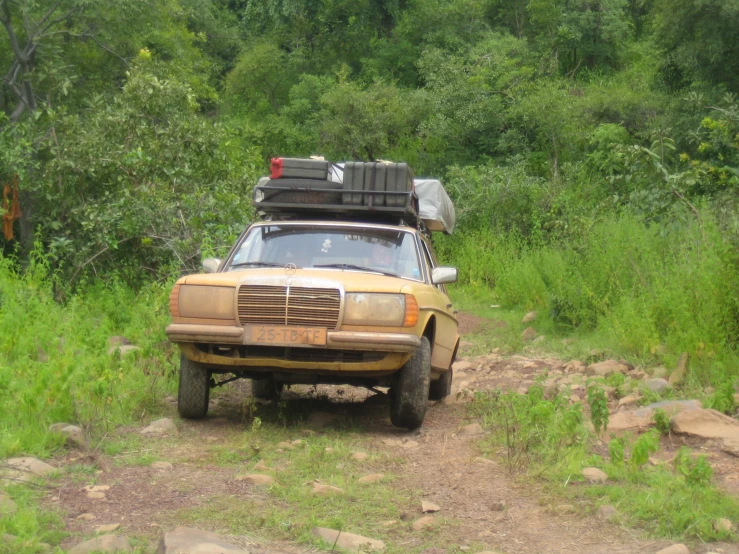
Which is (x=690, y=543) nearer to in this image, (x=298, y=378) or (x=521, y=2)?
(x=298, y=378)

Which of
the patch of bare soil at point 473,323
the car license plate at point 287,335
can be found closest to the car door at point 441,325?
the car license plate at point 287,335

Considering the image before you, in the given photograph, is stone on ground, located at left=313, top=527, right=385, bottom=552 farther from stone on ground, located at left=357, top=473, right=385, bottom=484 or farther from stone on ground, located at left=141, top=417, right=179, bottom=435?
stone on ground, located at left=141, top=417, right=179, bottom=435

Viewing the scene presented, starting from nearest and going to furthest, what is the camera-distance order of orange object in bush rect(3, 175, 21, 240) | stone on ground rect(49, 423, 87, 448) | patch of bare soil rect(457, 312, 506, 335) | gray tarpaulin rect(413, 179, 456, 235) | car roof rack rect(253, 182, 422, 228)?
stone on ground rect(49, 423, 87, 448)
car roof rack rect(253, 182, 422, 228)
gray tarpaulin rect(413, 179, 456, 235)
orange object in bush rect(3, 175, 21, 240)
patch of bare soil rect(457, 312, 506, 335)

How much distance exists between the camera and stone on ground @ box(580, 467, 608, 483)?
5508 mm

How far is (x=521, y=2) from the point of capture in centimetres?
3281

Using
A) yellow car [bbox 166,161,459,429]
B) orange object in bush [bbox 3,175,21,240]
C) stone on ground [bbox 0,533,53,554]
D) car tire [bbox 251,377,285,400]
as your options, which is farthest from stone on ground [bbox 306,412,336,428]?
orange object in bush [bbox 3,175,21,240]

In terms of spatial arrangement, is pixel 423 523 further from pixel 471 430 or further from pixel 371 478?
pixel 471 430

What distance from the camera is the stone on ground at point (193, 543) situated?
13.1 feet

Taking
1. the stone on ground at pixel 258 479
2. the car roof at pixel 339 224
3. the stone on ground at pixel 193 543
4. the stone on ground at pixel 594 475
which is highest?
the car roof at pixel 339 224

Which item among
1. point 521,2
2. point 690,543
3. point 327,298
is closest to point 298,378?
point 327,298

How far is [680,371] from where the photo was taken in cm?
858

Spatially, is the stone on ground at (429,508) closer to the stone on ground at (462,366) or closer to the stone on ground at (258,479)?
the stone on ground at (258,479)

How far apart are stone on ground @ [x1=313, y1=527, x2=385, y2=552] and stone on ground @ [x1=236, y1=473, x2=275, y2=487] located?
3.04 feet

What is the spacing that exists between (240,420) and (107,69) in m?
15.2
